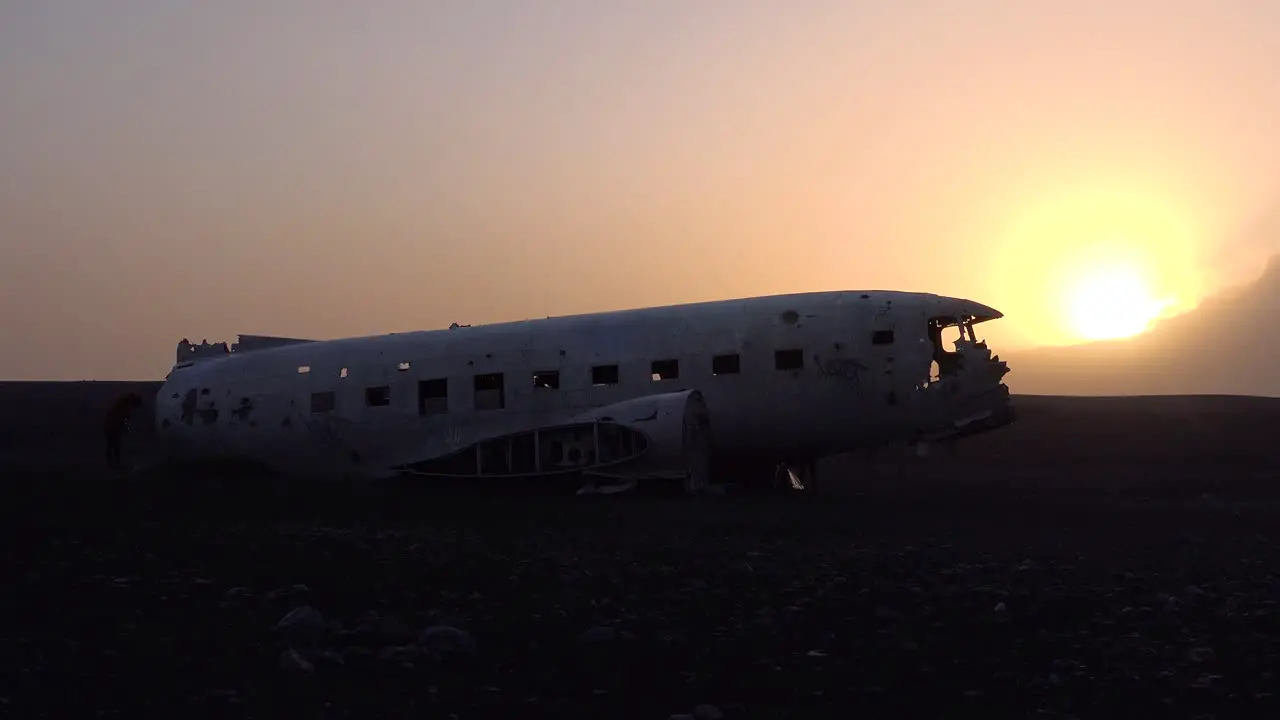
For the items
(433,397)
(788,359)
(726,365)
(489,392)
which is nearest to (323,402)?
(433,397)

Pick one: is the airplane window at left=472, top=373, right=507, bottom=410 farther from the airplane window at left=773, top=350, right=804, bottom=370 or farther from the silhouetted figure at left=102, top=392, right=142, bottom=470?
the silhouetted figure at left=102, top=392, right=142, bottom=470

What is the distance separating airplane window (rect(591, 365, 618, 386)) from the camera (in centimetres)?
2745

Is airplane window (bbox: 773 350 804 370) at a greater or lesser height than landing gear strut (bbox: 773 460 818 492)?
greater

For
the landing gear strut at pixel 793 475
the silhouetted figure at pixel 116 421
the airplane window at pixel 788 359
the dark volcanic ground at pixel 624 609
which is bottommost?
the dark volcanic ground at pixel 624 609

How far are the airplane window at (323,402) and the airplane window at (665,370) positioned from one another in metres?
7.84

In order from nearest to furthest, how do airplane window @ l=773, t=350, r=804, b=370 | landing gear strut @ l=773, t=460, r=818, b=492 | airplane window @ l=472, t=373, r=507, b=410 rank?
airplane window @ l=773, t=350, r=804, b=370, airplane window @ l=472, t=373, r=507, b=410, landing gear strut @ l=773, t=460, r=818, b=492

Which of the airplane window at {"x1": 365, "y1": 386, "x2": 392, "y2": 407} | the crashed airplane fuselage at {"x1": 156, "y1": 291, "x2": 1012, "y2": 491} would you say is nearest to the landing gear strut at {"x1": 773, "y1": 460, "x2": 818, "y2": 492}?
the crashed airplane fuselage at {"x1": 156, "y1": 291, "x2": 1012, "y2": 491}

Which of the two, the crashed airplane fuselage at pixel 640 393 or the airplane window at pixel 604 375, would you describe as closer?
the crashed airplane fuselage at pixel 640 393

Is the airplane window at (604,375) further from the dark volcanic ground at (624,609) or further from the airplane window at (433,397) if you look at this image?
the dark volcanic ground at (624,609)

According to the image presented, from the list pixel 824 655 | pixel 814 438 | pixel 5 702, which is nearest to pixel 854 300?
pixel 814 438

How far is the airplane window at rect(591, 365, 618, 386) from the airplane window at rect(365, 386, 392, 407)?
504cm

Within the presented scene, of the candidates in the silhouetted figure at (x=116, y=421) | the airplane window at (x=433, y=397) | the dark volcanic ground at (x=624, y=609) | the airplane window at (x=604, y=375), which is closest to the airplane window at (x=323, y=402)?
the airplane window at (x=433, y=397)

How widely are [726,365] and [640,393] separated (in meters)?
1.97

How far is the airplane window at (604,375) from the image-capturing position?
90.1ft
